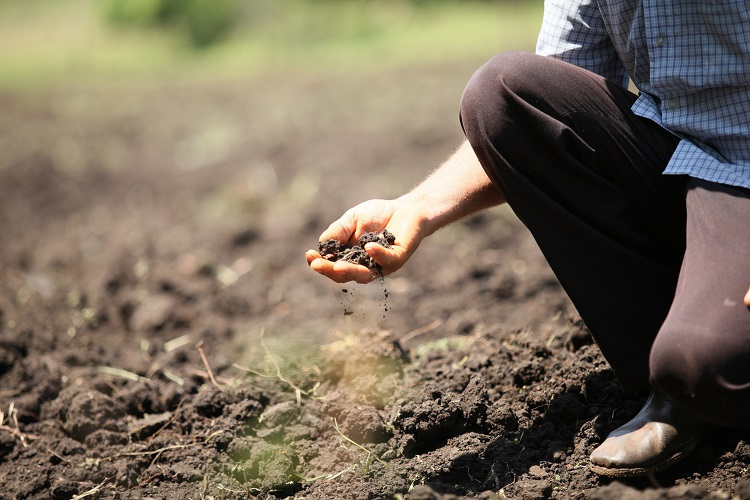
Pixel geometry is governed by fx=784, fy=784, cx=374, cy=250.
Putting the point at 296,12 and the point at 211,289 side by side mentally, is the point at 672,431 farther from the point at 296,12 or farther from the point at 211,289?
the point at 296,12

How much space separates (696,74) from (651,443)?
1010 mm

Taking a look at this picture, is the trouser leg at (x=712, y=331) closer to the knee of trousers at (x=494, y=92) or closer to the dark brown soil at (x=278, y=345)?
the dark brown soil at (x=278, y=345)

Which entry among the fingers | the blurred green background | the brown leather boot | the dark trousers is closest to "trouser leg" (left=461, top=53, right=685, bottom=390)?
the dark trousers

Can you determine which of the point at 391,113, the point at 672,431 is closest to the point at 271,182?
the point at 391,113

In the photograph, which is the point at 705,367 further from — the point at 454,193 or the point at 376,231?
the point at 376,231

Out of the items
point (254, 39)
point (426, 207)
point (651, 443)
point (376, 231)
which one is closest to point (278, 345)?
point (376, 231)

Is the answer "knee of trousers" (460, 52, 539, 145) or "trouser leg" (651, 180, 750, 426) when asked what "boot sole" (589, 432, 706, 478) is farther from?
"knee of trousers" (460, 52, 539, 145)

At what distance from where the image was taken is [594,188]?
2.24m

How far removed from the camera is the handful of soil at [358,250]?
2248mm

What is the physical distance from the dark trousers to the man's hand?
0.89ft

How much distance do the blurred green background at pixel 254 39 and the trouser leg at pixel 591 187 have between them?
802 centimetres

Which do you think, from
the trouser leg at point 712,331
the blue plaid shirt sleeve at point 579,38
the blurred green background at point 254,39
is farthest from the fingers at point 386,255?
the blurred green background at point 254,39

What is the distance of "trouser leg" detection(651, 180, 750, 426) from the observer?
6.21ft

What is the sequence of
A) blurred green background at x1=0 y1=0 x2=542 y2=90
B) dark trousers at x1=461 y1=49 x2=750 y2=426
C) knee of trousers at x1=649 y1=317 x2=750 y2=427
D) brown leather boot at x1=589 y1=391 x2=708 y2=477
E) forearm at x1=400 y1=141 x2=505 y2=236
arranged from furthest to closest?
blurred green background at x1=0 y1=0 x2=542 y2=90, forearm at x1=400 y1=141 x2=505 y2=236, dark trousers at x1=461 y1=49 x2=750 y2=426, brown leather boot at x1=589 y1=391 x2=708 y2=477, knee of trousers at x1=649 y1=317 x2=750 y2=427
